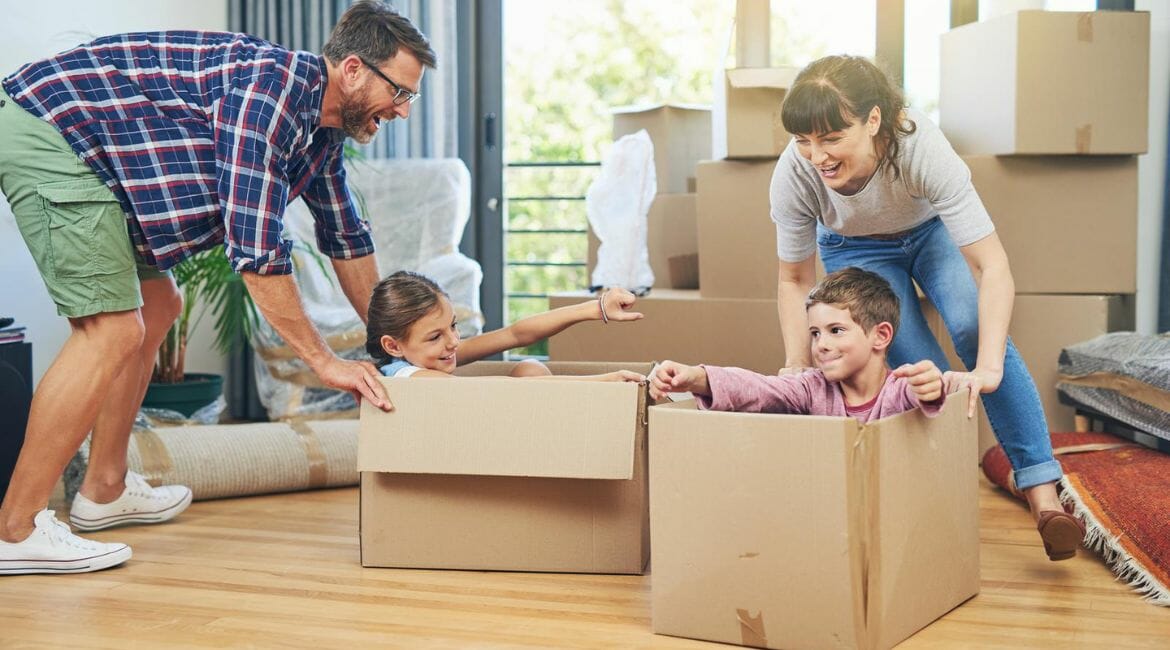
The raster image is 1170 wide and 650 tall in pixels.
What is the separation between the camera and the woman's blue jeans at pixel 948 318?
191 centimetres

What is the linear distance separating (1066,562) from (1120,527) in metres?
0.11

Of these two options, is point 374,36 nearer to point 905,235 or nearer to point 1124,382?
point 905,235

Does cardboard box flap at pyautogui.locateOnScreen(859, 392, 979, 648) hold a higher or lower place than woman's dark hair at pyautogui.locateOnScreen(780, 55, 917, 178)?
lower

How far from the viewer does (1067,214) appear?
8.68 feet

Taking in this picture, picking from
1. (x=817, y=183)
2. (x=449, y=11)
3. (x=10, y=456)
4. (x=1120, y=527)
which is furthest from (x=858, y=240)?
(x=449, y=11)

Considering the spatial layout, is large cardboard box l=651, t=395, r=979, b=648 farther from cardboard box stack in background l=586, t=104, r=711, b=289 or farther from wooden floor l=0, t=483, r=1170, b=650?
cardboard box stack in background l=586, t=104, r=711, b=289

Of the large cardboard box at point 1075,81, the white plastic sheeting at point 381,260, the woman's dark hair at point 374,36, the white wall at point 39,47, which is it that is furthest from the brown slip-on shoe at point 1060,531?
the white wall at point 39,47

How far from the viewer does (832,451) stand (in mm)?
1442

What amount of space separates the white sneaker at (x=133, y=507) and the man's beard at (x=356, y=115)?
87cm

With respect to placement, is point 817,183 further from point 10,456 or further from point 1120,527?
point 10,456

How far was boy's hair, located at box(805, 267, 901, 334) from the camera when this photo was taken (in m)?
1.71

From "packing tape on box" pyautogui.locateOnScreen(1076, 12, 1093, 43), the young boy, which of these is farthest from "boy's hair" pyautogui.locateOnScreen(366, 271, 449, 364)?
"packing tape on box" pyautogui.locateOnScreen(1076, 12, 1093, 43)

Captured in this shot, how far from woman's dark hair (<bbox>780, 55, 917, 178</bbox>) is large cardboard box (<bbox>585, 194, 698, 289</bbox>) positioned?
141 cm

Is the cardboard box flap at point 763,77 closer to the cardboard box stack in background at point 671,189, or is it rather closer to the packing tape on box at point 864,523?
the cardboard box stack in background at point 671,189
